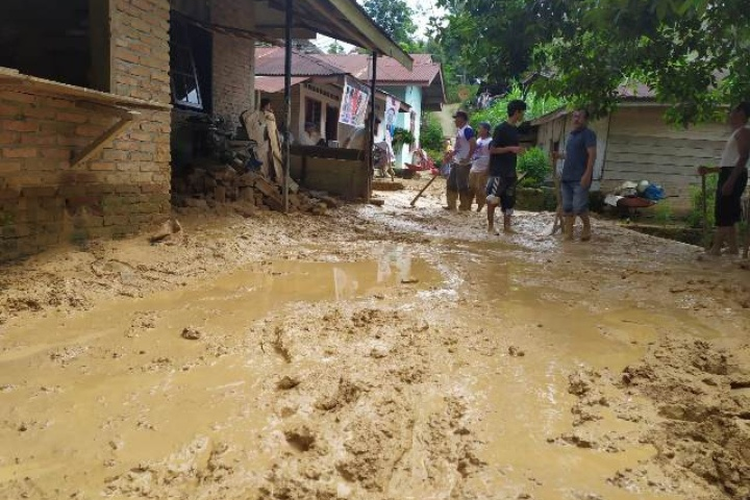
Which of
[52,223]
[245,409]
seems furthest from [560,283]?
[52,223]

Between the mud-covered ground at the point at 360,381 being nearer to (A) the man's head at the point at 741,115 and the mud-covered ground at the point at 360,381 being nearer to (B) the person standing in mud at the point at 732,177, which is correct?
(B) the person standing in mud at the point at 732,177

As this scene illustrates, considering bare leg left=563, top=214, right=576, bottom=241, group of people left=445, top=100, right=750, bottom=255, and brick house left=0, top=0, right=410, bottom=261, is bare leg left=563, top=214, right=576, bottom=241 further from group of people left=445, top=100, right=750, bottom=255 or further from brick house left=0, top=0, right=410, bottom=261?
brick house left=0, top=0, right=410, bottom=261

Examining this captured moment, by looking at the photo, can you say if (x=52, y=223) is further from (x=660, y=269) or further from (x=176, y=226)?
(x=660, y=269)

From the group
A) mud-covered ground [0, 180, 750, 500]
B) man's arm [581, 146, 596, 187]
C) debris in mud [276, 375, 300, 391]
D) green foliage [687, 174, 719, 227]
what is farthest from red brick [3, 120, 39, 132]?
green foliage [687, 174, 719, 227]

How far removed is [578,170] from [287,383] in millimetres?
5394

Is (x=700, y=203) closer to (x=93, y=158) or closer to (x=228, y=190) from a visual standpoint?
(x=228, y=190)

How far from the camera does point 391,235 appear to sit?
697 centimetres

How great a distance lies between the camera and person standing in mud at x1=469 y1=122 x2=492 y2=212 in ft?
30.2

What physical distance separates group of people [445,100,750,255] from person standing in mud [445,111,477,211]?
6cm

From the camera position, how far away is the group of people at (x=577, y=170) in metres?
5.71

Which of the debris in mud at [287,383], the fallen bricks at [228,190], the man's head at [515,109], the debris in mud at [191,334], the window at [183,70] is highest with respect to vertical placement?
the window at [183,70]

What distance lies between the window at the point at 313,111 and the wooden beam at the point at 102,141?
12614 millimetres

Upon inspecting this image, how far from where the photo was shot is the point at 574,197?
6.96m

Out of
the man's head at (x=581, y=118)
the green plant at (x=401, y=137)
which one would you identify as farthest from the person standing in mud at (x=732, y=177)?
the green plant at (x=401, y=137)
